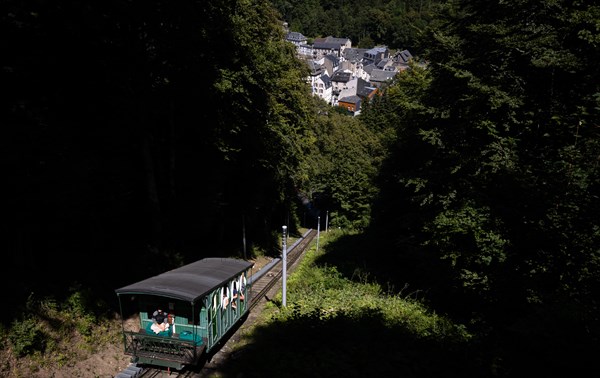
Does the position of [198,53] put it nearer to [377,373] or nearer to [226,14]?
[226,14]

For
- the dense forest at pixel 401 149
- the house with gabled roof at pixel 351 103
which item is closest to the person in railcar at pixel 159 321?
the dense forest at pixel 401 149

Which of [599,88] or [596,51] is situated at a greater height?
[596,51]

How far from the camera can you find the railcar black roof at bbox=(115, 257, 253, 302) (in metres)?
11.5

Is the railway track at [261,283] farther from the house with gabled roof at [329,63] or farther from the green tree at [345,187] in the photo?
the house with gabled roof at [329,63]

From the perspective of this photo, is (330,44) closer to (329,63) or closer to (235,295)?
(329,63)

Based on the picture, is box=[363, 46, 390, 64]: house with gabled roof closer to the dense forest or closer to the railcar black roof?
the dense forest

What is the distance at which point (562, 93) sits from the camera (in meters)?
12.6

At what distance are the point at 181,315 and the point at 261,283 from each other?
1131 centimetres

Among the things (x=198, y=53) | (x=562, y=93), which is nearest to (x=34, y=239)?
(x=198, y=53)

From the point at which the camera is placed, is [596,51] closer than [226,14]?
Yes

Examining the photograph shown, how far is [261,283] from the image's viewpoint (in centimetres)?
2364

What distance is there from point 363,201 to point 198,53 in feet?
87.6

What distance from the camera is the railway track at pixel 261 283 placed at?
11984 millimetres

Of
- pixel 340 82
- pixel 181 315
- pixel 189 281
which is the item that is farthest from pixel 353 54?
pixel 181 315
